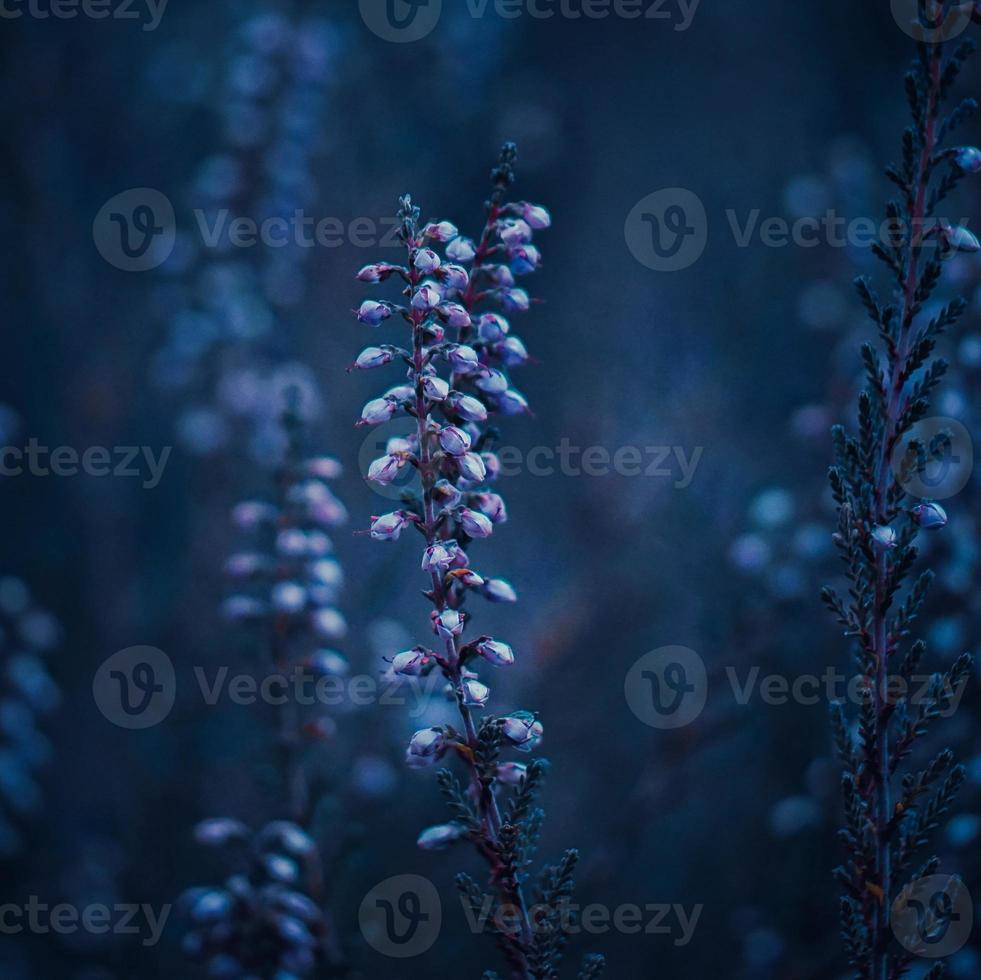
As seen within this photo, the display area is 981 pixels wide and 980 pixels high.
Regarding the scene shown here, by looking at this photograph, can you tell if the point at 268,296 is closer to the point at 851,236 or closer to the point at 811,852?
the point at 851,236

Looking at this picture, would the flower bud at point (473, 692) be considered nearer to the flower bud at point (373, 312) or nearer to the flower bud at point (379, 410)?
the flower bud at point (379, 410)

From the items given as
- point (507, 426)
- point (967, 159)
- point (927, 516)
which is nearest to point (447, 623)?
point (927, 516)

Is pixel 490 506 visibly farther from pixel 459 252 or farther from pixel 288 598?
pixel 288 598

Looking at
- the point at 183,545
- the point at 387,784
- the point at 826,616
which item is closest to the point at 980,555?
the point at 826,616

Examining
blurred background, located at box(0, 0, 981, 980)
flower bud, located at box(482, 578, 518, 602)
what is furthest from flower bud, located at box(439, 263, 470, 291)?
blurred background, located at box(0, 0, 981, 980)

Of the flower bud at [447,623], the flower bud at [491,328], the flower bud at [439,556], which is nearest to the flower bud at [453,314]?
the flower bud at [491,328]

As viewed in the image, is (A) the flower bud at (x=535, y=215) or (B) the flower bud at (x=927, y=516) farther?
(A) the flower bud at (x=535, y=215)
